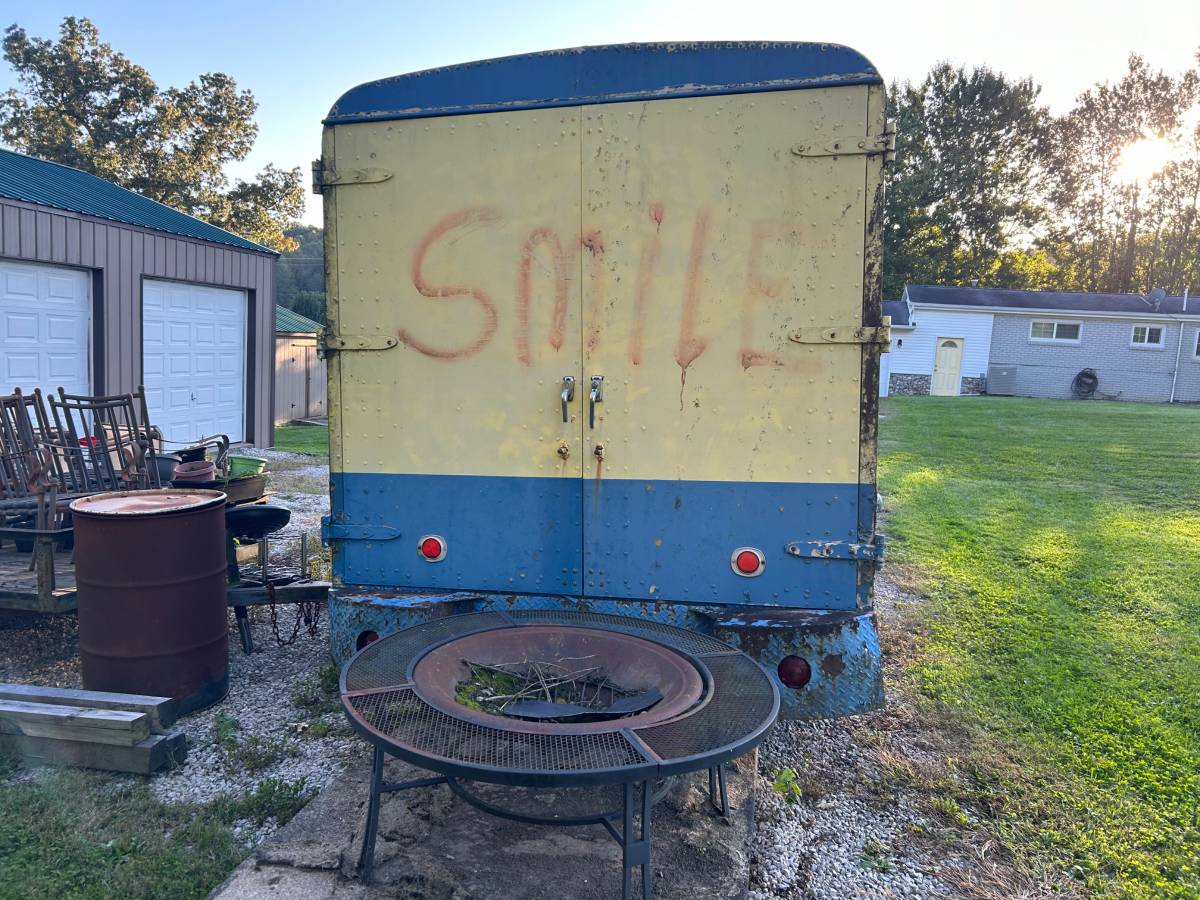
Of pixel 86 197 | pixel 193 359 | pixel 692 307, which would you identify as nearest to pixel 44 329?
pixel 86 197

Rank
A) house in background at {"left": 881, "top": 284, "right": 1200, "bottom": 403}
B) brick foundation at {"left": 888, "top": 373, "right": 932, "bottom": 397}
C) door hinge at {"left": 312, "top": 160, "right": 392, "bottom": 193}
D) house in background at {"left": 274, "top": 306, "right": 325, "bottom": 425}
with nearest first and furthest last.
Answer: door hinge at {"left": 312, "top": 160, "right": 392, "bottom": 193}
house in background at {"left": 274, "top": 306, "right": 325, "bottom": 425}
house in background at {"left": 881, "top": 284, "right": 1200, "bottom": 403}
brick foundation at {"left": 888, "top": 373, "right": 932, "bottom": 397}

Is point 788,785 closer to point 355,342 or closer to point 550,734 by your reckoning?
point 550,734

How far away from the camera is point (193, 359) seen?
507 inches

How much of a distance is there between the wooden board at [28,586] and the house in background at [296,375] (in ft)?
43.2

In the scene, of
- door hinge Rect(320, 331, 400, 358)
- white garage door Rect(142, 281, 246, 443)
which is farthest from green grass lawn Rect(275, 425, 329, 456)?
door hinge Rect(320, 331, 400, 358)

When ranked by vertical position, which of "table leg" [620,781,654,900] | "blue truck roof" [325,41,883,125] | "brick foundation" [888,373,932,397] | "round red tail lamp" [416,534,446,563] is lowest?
"table leg" [620,781,654,900]

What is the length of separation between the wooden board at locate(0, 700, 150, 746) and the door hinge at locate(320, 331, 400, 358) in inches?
68.4

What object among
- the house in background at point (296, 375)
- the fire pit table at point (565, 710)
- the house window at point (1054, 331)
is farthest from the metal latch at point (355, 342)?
the house window at point (1054, 331)

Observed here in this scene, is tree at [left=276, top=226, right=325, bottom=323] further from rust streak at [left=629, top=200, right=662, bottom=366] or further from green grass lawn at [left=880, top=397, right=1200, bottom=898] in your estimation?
rust streak at [left=629, top=200, right=662, bottom=366]

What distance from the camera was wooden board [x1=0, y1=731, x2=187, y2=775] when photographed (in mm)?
3412

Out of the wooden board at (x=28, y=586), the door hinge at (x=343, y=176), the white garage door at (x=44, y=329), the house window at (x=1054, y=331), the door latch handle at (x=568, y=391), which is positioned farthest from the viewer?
the house window at (x=1054, y=331)

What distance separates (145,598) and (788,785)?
9.87 ft

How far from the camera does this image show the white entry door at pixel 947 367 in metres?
28.5

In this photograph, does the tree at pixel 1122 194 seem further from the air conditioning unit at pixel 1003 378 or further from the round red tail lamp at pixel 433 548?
the round red tail lamp at pixel 433 548
